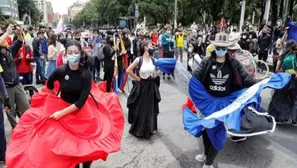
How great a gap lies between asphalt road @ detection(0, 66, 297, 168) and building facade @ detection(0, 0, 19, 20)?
82989 millimetres

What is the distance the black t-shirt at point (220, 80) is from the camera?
3.79 metres

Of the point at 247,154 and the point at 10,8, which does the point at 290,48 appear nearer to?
the point at 247,154

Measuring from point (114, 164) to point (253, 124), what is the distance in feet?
6.90

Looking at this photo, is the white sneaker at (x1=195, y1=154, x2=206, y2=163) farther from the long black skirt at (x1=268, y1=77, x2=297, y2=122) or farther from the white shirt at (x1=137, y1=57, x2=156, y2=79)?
the long black skirt at (x1=268, y1=77, x2=297, y2=122)

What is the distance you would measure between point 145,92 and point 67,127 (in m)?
2.15

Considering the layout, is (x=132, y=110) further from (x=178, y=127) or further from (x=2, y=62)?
(x=2, y=62)

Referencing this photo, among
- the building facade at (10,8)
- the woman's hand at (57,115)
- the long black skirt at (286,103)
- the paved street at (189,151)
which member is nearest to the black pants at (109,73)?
the paved street at (189,151)

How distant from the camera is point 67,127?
3012mm

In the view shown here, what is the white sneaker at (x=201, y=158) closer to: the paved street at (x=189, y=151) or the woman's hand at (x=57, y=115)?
the paved street at (x=189, y=151)

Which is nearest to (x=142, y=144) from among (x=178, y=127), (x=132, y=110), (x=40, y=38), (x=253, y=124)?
(x=132, y=110)

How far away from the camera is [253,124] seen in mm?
3715

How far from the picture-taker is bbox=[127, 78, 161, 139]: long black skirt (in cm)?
496

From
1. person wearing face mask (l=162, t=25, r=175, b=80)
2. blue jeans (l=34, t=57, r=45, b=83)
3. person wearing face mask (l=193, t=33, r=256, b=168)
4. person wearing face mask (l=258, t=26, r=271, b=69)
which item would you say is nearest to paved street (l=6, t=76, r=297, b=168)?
person wearing face mask (l=193, t=33, r=256, b=168)

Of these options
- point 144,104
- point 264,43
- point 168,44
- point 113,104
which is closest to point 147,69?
point 144,104
